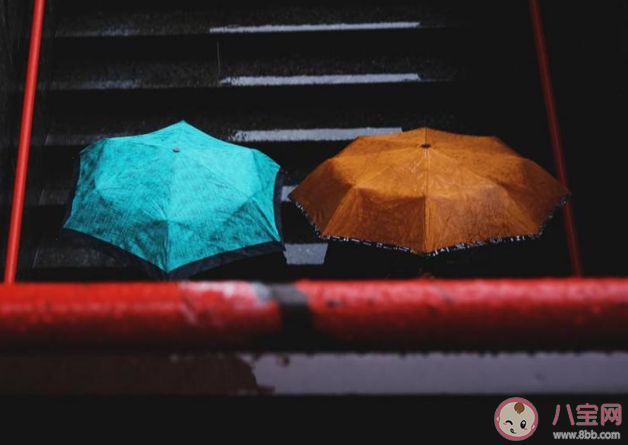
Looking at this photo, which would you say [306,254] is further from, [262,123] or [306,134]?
[262,123]

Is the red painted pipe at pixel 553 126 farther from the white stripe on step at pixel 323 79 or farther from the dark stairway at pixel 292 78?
the white stripe on step at pixel 323 79

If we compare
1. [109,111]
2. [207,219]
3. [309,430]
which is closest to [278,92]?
[109,111]

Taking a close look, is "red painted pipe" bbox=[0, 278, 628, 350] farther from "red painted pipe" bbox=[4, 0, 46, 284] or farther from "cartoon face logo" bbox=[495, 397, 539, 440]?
"red painted pipe" bbox=[4, 0, 46, 284]

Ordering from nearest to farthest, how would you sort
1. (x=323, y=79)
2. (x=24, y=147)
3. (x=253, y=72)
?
(x=24, y=147) < (x=323, y=79) < (x=253, y=72)

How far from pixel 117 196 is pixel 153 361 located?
2489 millimetres

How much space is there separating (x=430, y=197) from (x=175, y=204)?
156 cm

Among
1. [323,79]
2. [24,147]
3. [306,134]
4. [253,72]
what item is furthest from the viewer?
[253,72]

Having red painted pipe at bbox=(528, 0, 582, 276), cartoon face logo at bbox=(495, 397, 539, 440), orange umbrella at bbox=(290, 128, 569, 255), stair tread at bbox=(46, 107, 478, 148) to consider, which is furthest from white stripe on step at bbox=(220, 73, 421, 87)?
cartoon face logo at bbox=(495, 397, 539, 440)

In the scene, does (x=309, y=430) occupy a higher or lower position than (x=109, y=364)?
lower

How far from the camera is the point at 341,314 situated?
96 centimetres

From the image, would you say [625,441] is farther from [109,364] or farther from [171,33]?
[171,33]

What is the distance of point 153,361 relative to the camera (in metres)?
1.09

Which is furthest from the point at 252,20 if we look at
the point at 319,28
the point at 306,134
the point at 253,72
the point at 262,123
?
the point at 306,134

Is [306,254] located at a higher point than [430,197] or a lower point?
lower
